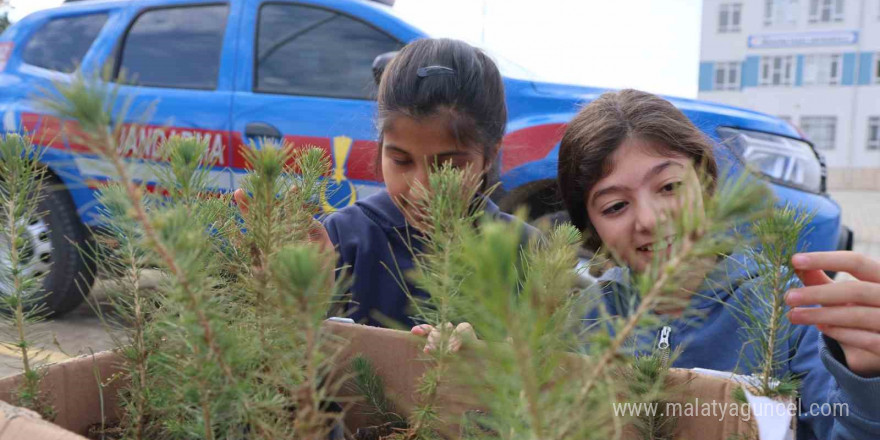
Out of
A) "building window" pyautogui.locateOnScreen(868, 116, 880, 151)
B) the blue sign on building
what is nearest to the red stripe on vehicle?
"building window" pyautogui.locateOnScreen(868, 116, 880, 151)

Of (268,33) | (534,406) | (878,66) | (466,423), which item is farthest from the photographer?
(878,66)

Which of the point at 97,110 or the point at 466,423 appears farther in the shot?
the point at 466,423

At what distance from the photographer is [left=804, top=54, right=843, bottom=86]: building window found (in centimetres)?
2802

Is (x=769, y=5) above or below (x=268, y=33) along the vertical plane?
above

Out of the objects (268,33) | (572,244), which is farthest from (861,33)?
(572,244)

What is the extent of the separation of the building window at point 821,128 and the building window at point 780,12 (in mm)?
4676

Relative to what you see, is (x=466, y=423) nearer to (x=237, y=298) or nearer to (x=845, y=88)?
(x=237, y=298)

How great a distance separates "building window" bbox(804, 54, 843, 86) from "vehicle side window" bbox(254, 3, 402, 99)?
30291 millimetres

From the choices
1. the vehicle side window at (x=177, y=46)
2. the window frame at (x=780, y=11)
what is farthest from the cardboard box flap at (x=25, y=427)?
the window frame at (x=780, y=11)

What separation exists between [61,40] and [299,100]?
6.68 ft

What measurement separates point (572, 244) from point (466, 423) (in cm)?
18

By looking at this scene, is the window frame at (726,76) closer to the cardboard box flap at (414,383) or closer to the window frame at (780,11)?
the window frame at (780,11)

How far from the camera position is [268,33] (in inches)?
147

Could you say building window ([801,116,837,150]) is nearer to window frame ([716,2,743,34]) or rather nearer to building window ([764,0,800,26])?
building window ([764,0,800,26])
